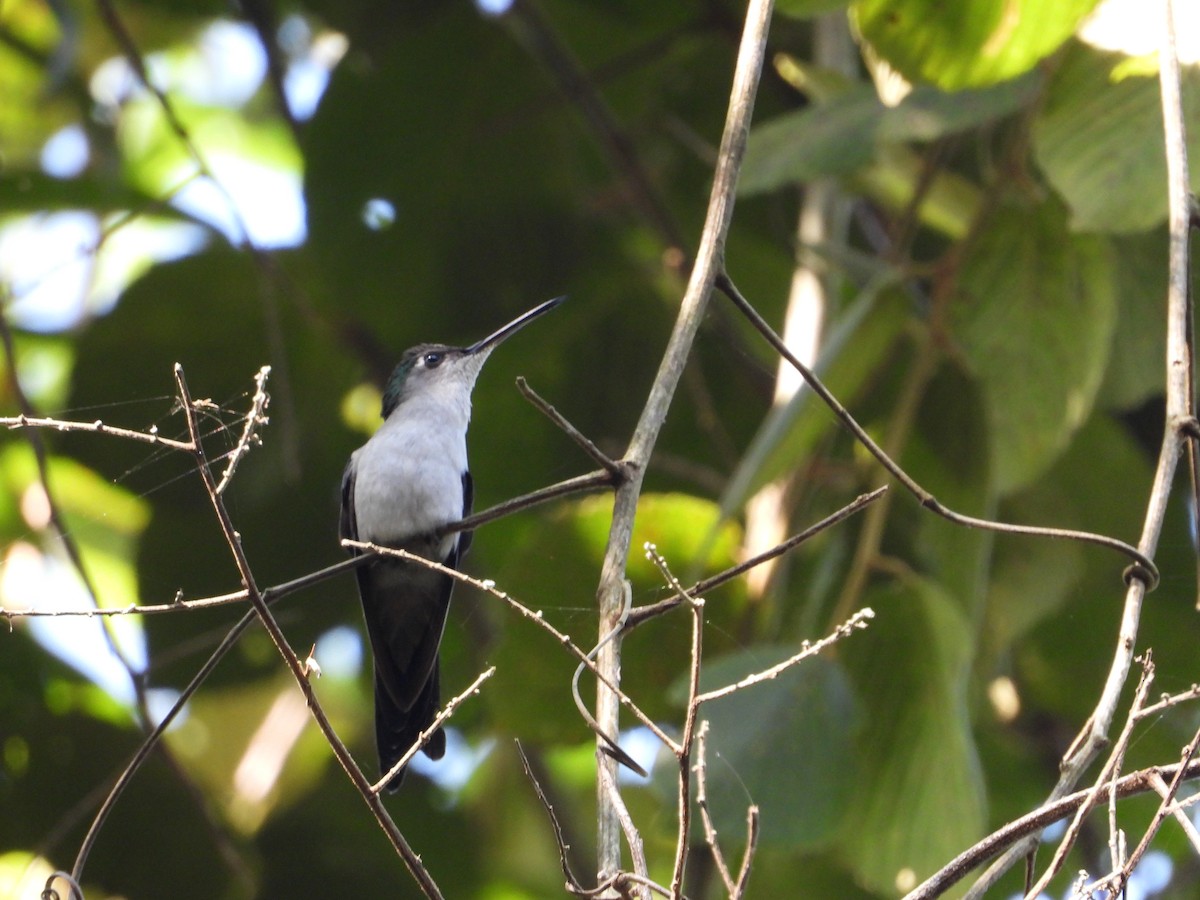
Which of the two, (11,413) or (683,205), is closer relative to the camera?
(11,413)

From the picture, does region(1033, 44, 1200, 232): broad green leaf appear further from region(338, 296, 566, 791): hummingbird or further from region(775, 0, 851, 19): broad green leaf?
region(338, 296, 566, 791): hummingbird

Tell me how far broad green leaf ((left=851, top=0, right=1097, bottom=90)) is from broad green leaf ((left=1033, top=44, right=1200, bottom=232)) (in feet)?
1.07

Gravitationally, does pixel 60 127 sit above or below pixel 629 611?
above

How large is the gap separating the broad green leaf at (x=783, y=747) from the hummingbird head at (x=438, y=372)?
130cm

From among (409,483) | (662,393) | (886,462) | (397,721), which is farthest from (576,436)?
(397,721)

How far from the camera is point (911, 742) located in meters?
3.74

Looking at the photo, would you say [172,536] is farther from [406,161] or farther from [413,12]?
[413,12]

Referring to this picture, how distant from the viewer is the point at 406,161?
5.16m

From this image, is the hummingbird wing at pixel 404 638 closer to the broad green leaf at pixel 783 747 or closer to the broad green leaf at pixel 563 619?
the broad green leaf at pixel 563 619

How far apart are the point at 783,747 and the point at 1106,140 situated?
174 cm

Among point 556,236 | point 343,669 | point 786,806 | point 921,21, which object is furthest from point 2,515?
point 921,21

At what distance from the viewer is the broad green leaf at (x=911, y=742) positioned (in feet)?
11.2

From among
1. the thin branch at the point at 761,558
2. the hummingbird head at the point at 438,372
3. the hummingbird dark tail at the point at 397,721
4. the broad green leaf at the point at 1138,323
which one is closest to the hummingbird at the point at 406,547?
the hummingbird dark tail at the point at 397,721

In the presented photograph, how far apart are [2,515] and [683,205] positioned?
3.22 metres
